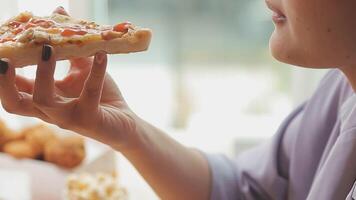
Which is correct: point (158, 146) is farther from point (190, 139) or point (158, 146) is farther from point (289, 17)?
point (190, 139)

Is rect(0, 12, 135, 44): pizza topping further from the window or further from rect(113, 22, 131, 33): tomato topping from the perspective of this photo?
the window

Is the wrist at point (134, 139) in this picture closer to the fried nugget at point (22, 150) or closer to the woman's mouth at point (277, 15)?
the woman's mouth at point (277, 15)

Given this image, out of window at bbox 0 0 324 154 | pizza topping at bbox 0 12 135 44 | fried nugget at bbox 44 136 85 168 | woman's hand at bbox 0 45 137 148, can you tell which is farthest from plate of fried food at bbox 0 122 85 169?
pizza topping at bbox 0 12 135 44

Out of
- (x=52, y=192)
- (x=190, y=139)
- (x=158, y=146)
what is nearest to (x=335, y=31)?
(x=158, y=146)

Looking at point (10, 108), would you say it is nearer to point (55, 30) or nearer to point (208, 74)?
point (55, 30)

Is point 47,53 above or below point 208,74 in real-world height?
above

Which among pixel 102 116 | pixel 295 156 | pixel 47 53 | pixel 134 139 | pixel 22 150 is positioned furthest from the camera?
pixel 22 150

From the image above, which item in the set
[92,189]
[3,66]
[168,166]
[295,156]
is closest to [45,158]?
[92,189]
